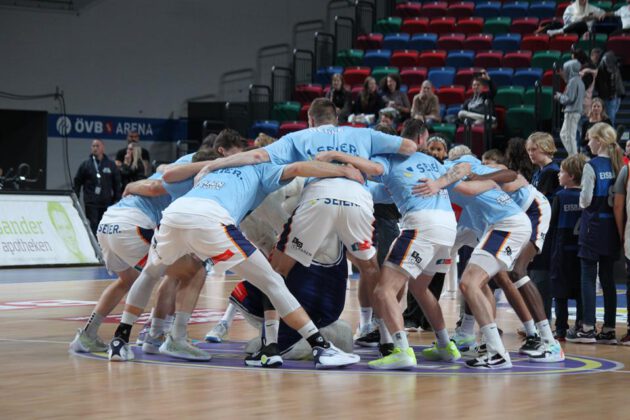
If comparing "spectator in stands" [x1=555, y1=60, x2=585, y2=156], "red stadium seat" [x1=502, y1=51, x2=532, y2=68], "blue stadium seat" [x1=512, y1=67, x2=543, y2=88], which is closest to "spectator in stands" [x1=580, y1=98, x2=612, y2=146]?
"spectator in stands" [x1=555, y1=60, x2=585, y2=156]

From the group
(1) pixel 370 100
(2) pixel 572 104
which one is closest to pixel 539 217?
(2) pixel 572 104

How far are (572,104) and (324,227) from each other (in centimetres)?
964

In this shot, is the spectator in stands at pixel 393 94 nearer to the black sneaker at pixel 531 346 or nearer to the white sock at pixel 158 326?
the black sneaker at pixel 531 346

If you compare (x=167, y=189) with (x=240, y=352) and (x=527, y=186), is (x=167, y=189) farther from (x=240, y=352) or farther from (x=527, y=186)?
(x=527, y=186)

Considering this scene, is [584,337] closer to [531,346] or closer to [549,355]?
[531,346]

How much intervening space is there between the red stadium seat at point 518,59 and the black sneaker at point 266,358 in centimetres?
1399

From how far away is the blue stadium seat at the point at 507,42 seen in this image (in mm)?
21125

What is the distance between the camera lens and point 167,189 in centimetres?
780

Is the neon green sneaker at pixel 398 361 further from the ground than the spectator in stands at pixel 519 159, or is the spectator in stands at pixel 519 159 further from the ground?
the spectator in stands at pixel 519 159

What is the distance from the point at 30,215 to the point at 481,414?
12531 mm

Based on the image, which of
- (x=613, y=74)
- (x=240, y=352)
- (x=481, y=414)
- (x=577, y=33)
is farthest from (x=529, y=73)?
(x=481, y=414)

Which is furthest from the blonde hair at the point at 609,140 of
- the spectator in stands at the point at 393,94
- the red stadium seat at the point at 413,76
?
the red stadium seat at the point at 413,76

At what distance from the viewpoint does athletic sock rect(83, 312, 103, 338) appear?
25.8 feet

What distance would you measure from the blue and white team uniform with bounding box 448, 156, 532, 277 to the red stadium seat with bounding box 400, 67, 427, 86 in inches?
493
